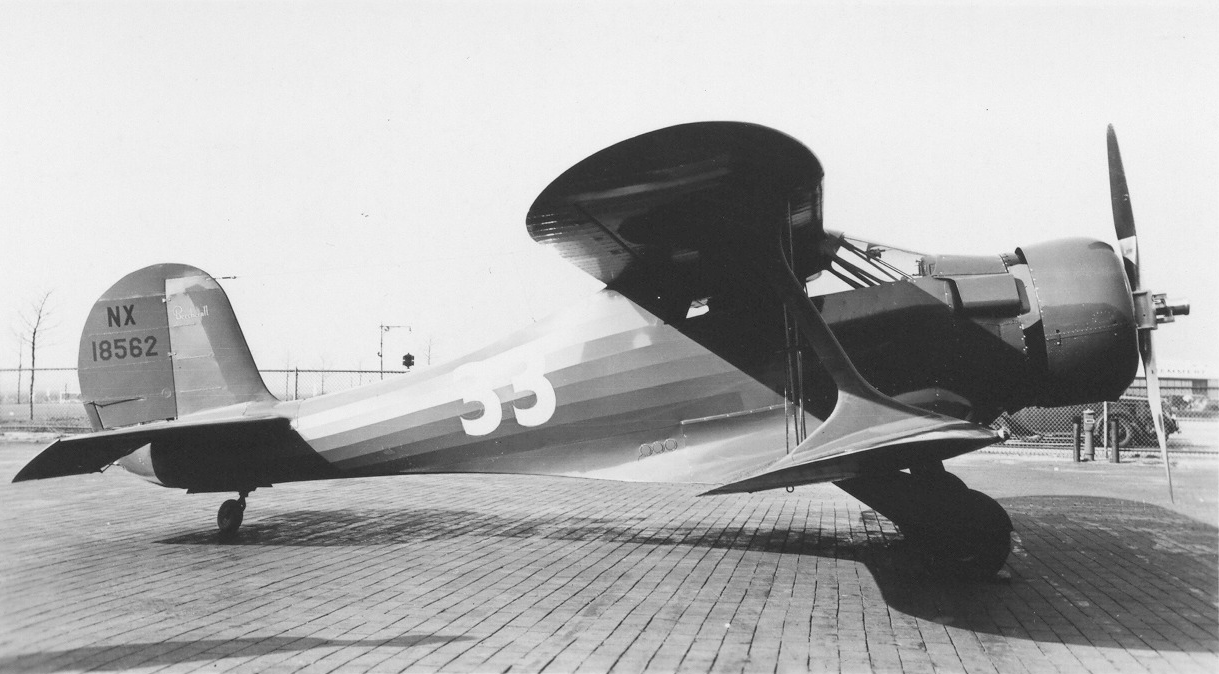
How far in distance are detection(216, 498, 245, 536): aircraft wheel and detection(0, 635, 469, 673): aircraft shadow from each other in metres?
3.10

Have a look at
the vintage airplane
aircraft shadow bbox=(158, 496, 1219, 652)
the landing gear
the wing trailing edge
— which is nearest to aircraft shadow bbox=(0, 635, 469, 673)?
the vintage airplane

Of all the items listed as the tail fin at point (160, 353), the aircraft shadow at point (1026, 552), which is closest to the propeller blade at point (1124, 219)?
the aircraft shadow at point (1026, 552)

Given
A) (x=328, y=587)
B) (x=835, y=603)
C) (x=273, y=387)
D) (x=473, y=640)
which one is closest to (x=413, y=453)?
(x=328, y=587)

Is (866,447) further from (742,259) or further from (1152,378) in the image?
(1152,378)

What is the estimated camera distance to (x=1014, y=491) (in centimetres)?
1012

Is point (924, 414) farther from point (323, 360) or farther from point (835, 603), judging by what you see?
point (323, 360)

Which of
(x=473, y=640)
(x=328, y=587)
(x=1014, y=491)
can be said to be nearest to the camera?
(x=473, y=640)

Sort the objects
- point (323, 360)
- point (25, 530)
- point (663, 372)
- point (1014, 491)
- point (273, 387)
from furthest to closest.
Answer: point (323, 360)
point (273, 387)
point (1014, 491)
point (25, 530)
point (663, 372)

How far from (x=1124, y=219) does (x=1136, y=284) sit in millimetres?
456

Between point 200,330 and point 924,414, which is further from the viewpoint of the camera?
point 200,330

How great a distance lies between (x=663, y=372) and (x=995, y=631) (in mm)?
2657

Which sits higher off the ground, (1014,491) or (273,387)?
(273,387)

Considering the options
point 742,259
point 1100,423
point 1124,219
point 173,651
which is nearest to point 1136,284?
point 1124,219

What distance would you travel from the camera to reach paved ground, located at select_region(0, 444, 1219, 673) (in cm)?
366
